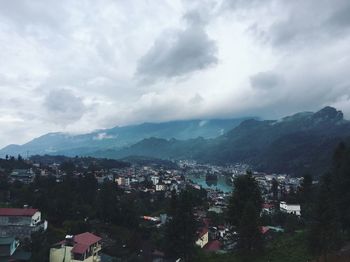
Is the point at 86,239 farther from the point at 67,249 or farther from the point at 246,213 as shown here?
the point at 246,213

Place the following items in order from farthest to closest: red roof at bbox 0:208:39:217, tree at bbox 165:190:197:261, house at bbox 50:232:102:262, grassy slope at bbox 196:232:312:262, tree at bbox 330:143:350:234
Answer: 1. red roof at bbox 0:208:39:217
2. house at bbox 50:232:102:262
3. tree at bbox 165:190:197:261
4. tree at bbox 330:143:350:234
5. grassy slope at bbox 196:232:312:262

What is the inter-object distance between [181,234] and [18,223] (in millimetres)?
25833

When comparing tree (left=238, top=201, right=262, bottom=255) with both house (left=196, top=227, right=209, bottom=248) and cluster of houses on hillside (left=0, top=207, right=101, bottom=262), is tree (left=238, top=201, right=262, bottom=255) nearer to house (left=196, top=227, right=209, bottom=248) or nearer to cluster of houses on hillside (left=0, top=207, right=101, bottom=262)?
cluster of houses on hillside (left=0, top=207, right=101, bottom=262)

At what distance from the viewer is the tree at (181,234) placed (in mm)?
31281

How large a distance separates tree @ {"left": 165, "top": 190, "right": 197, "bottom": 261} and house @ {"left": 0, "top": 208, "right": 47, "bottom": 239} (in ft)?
75.6

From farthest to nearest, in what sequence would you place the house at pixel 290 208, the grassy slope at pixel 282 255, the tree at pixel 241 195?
1. the house at pixel 290 208
2. the tree at pixel 241 195
3. the grassy slope at pixel 282 255

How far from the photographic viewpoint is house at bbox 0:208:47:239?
4800 cm

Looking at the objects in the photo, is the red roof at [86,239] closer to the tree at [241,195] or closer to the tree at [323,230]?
the tree at [241,195]

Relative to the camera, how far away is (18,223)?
1901 inches

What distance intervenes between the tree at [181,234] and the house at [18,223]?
2305cm

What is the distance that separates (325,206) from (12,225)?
38.3m

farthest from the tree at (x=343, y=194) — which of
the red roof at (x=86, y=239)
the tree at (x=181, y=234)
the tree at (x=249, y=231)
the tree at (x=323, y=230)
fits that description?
the red roof at (x=86, y=239)

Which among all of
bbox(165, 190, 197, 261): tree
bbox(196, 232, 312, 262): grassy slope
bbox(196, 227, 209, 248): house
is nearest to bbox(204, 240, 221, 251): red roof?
bbox(196, 227, 209, 248): house

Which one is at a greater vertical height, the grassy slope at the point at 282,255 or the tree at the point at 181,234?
the tree at the point at 181,234
